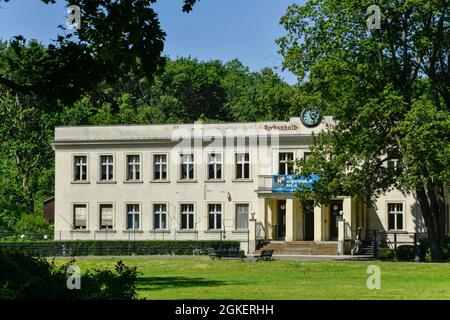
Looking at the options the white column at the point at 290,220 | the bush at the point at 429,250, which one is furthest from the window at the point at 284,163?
the bush at the point at 429,250

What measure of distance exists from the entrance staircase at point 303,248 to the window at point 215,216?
15.5 feet

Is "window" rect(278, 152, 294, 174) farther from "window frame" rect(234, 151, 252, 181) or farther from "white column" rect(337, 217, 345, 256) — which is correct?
"white column" rect(337, 217, 345, 256)

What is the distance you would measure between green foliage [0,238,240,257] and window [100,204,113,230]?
3.68 meters

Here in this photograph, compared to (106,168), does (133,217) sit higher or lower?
lower

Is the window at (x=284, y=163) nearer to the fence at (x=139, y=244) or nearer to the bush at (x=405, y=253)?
the fence at (x=139, y=244)

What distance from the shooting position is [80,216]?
60562mm

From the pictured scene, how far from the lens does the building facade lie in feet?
182

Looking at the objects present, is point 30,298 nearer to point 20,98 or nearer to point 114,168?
point 114,168

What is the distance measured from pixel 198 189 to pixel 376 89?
19141 mm

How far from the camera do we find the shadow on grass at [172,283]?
1017 inches

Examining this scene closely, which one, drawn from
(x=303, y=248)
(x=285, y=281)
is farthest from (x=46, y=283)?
(x=303, y=248)

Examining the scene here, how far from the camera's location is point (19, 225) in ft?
212

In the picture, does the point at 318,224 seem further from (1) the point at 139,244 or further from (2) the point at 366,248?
(1) the point at 139,244
